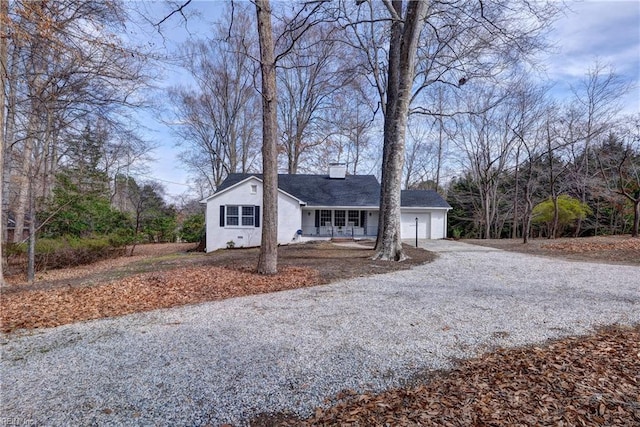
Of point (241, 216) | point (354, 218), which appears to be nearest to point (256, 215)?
point (241, 216)

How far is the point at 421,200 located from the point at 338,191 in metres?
5.23

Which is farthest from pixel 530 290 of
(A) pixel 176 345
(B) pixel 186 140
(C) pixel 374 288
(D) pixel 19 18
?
(B) pixel 186 140

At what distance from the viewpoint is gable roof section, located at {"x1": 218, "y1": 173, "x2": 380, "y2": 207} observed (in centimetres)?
1928

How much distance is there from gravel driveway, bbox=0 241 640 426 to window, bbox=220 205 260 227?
11.5 metres

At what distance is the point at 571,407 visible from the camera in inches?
90.4

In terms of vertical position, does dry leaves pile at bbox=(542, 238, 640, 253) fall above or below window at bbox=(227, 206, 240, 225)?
below

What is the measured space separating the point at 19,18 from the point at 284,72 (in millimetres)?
20734

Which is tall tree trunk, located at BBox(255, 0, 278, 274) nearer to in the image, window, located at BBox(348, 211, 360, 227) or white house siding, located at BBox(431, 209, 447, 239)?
window, located at BBox(348, 211, 360, 227)

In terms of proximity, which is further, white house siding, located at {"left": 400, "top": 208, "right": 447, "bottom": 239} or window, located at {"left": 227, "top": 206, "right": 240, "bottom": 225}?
white house siding, located at {"left": 400, "top": 208, "right": 447, "bottom": 239}

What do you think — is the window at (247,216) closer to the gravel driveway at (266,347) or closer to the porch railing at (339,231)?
the porch railing at (339,231)

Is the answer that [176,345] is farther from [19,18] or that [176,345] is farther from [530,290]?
[19,18]

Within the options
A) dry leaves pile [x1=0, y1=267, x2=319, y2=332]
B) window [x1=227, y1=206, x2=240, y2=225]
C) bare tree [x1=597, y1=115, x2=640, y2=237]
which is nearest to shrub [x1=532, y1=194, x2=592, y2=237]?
bare tree [x1=597, y1=115, x2=640, y2=237]

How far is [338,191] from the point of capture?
67.3ft

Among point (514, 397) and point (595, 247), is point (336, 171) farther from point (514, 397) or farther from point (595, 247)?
point (514, 397)
